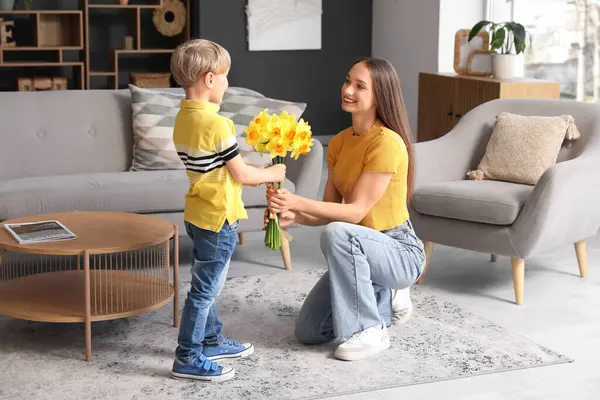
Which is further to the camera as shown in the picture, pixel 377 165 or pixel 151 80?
pixel 151 80

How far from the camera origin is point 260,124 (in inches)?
120

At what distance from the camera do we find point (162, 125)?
481 centimetres

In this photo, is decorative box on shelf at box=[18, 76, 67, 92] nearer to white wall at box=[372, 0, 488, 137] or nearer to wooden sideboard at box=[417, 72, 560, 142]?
white wall at box=[372, 0, 488, 137]

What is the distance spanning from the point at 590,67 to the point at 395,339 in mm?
3781

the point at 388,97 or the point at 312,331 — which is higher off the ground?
the point at 388,97

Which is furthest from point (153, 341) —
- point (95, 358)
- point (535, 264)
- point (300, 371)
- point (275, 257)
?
point (535, 264)

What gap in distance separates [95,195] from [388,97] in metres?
1.63

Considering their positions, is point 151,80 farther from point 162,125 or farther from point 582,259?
point 582,259

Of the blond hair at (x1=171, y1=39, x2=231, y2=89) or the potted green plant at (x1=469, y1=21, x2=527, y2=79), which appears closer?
the blond hair at (x1=171, y1=39, x2=231, y2=89)

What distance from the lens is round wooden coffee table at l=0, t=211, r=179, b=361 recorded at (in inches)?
131

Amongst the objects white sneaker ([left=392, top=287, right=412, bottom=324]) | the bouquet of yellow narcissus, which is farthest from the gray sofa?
the bouquet of yellow narcissus

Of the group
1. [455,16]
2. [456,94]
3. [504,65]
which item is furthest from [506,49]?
[455,16]

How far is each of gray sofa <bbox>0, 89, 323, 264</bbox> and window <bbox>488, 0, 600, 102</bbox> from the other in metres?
2.81

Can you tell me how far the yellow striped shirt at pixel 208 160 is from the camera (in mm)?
2980
